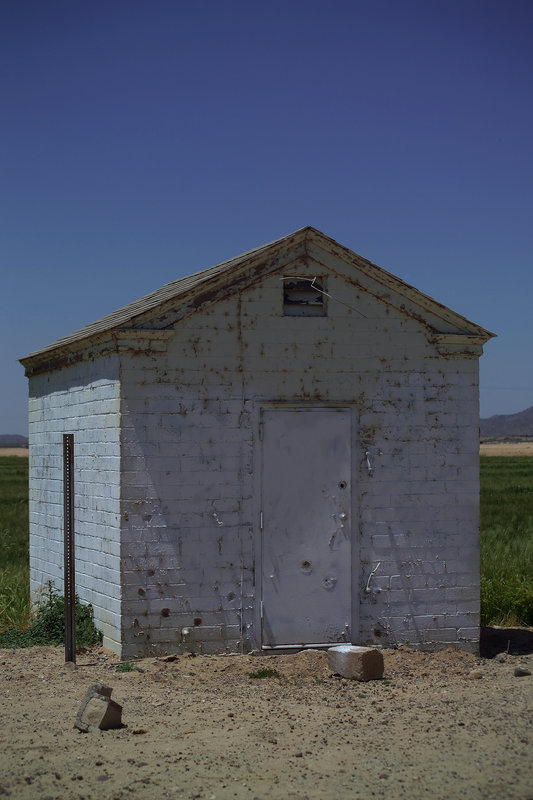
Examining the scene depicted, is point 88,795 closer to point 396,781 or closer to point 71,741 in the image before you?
point 71,741

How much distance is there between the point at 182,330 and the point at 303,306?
1.28 metres

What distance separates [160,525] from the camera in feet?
30.0

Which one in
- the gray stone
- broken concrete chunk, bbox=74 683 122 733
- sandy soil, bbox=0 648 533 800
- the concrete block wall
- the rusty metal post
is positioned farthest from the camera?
the concrete block wall

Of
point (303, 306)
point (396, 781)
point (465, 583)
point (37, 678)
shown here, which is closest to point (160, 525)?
point (37, 678)

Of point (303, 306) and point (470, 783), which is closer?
point (470, 783)

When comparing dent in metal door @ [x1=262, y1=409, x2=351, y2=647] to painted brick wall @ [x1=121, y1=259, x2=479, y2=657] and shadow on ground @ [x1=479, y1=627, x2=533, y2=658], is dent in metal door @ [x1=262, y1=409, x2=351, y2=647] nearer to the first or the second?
painted brick wall @ [x1=121, y1=259, x2=479, y2=657]

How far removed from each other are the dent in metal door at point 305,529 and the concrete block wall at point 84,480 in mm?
1463

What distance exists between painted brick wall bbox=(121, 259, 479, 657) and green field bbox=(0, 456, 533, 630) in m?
2.22


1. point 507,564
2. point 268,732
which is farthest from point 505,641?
point 268,732

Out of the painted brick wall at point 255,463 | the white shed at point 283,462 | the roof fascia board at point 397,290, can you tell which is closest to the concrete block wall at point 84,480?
the white shed at point 283,462

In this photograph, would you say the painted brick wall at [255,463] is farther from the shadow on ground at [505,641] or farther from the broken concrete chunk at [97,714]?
the broken concrete chunk at [97,714]

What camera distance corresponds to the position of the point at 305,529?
9477 millimetres

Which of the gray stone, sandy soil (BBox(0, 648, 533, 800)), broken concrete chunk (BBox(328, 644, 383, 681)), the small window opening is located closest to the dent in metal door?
sandy soil (BBox(0, 648, 533, 800))

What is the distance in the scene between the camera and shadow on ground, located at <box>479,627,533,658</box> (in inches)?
404
